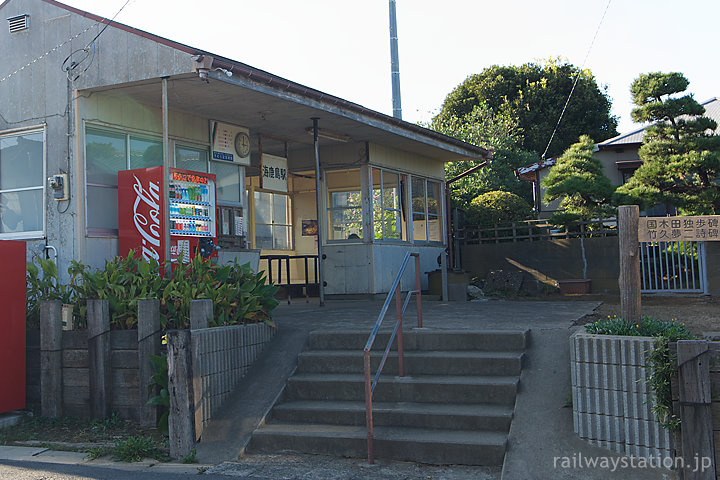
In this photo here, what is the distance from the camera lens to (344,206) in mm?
12805

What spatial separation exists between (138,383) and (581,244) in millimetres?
11624

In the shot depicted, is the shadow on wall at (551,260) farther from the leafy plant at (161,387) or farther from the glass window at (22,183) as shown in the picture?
the leafy plant at (161,387)

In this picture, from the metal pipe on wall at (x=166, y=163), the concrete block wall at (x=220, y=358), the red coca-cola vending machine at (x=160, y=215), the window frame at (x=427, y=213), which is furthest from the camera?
the window frame at (x=427, y=213)

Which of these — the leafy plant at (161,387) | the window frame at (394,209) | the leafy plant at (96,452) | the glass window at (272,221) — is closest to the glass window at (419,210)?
the window frame at (394,209)

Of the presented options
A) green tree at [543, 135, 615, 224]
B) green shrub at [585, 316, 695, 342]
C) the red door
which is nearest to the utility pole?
green tree at [543, 135, 615, 224]

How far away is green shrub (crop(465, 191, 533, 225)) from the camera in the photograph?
17125mm

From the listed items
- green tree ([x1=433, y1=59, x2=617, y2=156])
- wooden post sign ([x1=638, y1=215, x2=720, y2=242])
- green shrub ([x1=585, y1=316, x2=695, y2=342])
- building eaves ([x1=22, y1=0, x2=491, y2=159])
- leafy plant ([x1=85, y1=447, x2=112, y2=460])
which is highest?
green tree ([x1=433, y1=59, x2=617, y2=156])

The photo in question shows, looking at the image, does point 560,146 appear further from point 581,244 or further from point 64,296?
point 64,296

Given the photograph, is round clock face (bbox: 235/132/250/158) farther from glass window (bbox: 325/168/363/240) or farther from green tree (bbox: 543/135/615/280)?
green tree (bbox: 543/135/615/280)

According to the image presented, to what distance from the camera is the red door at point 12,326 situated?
6887 mm

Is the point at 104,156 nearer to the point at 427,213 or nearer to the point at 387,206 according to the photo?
the point at 387,206

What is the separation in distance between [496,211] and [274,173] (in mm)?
7279

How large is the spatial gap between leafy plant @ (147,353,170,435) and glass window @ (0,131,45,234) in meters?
3.42

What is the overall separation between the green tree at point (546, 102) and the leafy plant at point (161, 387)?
2992 cm
